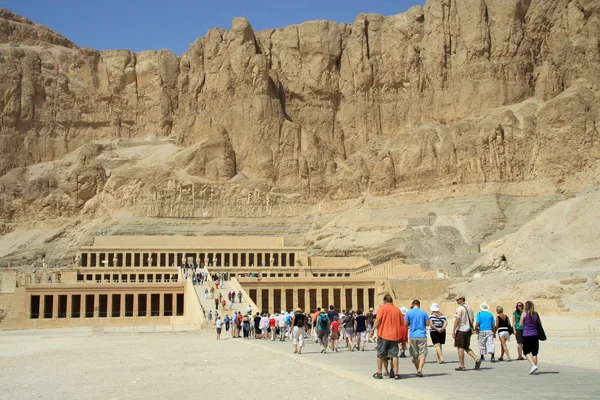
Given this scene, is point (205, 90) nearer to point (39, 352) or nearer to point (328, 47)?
point (328, 47)

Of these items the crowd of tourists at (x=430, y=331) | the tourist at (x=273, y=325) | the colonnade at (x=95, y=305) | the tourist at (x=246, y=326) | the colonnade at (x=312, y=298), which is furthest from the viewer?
the colonnade at (x=312, y=298)

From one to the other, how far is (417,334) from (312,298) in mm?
56028

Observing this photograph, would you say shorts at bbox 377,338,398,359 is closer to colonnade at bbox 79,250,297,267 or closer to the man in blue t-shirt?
the man in blue t-shirt

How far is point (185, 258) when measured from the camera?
91.6 meters

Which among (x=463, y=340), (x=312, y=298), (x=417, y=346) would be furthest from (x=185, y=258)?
(x=417, y=346)

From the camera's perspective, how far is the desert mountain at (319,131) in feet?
333

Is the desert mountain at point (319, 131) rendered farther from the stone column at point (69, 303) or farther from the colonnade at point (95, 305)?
the stone column at point (69, 303)

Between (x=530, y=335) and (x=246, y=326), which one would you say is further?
(x=246, y=326)

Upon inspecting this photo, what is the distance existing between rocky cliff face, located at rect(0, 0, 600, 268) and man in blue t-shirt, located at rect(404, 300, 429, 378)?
3294 inches

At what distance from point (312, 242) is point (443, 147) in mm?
22435

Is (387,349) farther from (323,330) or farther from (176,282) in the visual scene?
(176,282)

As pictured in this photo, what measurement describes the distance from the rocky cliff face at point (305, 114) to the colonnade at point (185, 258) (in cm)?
1726

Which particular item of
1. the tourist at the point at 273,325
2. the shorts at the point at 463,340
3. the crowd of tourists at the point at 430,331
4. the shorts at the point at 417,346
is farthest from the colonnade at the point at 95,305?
the shorts at the point at 417,346

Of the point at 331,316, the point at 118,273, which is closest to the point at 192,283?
the point at 118,273
